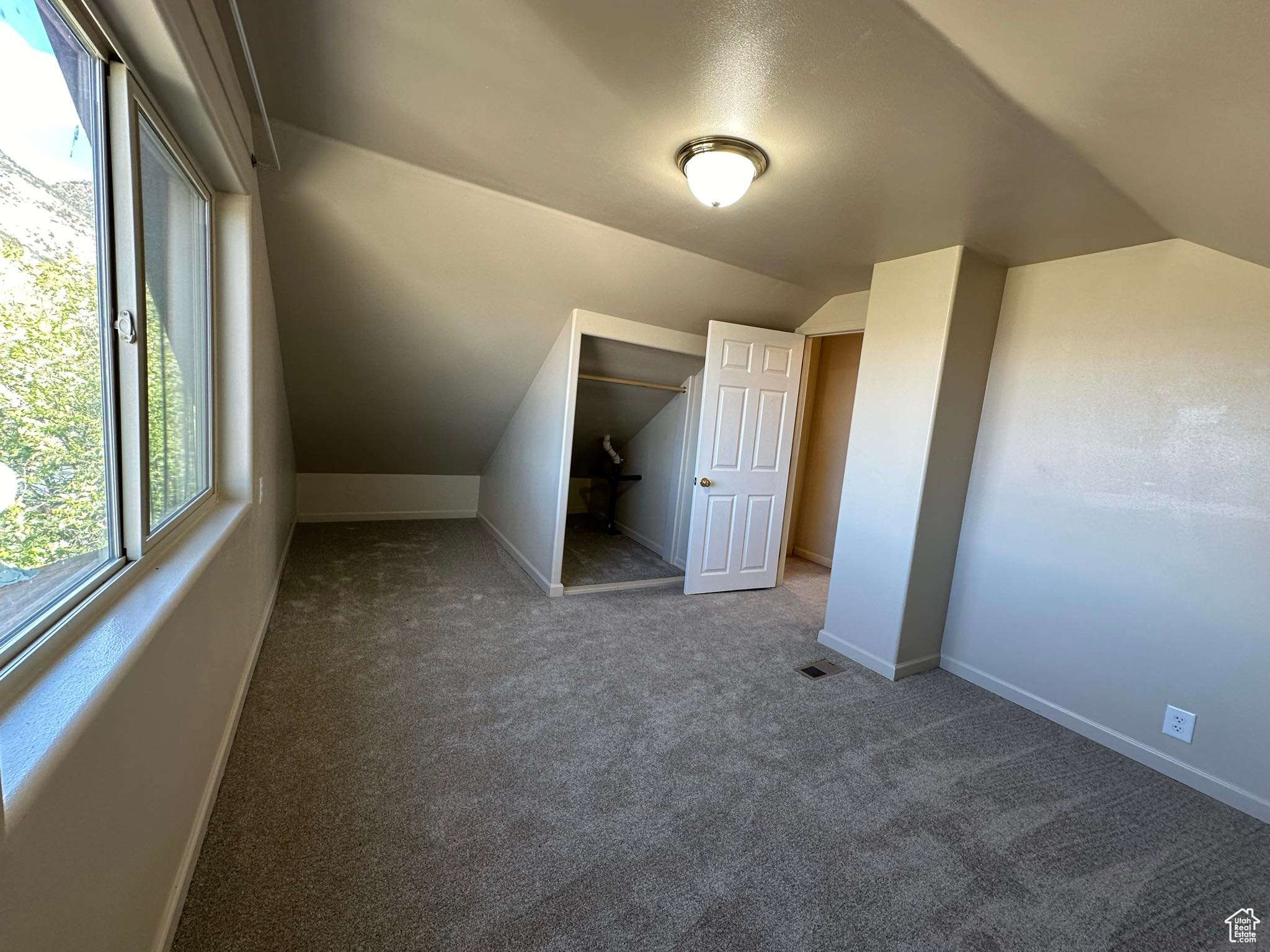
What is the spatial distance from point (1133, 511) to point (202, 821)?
3.72 meters

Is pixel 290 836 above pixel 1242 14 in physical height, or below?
below

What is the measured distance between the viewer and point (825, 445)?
203 inches

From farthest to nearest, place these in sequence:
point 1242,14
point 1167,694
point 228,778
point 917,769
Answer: point 1167,694, point 917,769, point 228,778, point 1242,14

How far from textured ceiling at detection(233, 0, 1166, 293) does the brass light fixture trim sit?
0.04m

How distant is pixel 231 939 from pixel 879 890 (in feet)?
5.65

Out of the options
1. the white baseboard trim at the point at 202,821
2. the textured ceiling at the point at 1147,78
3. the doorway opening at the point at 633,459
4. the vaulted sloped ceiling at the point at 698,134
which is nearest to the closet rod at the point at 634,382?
the doorway opening at the point at 633,459

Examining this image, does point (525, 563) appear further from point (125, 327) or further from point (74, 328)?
point (74, 328)

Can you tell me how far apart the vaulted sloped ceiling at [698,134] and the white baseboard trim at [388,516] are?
6.86ft

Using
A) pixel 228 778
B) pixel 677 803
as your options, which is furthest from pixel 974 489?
pixel 228 778

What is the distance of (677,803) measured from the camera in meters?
1.82

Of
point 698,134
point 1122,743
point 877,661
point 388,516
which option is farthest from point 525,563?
point 1122,743

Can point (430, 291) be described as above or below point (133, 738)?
above

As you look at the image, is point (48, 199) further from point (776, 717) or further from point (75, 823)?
point (776, 717)

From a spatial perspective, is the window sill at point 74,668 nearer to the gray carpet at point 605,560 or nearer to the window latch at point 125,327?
the window latch at point 125,327
